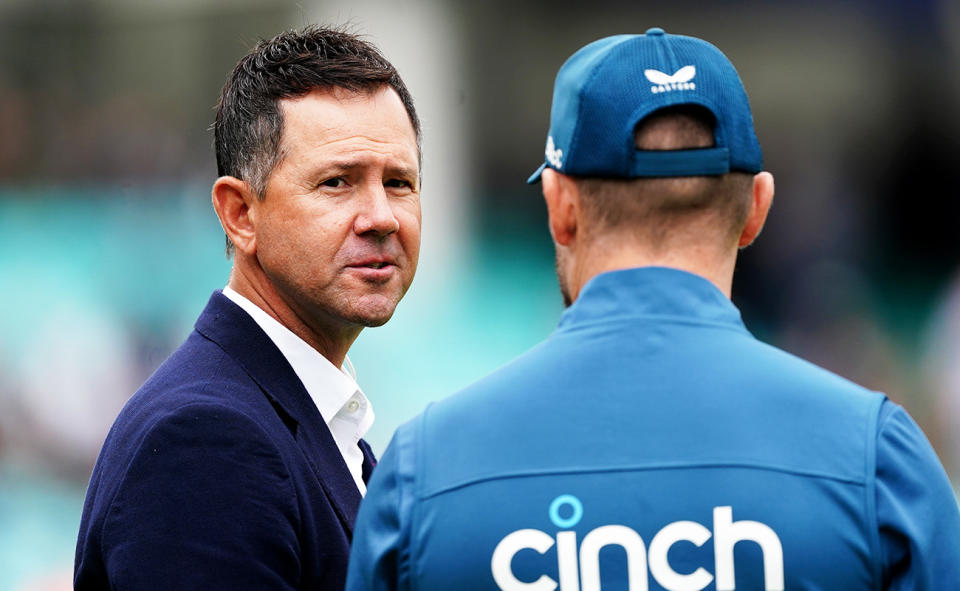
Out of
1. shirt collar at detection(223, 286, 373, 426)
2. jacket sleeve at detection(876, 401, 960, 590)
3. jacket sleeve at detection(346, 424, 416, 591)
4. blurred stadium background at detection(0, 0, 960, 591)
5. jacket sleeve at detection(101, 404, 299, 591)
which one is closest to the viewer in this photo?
jacket sleeve at detection(876, 401, 960, 590)

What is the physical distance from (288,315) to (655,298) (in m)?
0.91

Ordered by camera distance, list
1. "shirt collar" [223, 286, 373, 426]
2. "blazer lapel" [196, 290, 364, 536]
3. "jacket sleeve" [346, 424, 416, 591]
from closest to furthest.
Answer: "jacket sleeve" [346, 424, 416, 591], "blazer lapel" [196, 290, 364, 536], "shirt collar" [223, 286, 373, 426]

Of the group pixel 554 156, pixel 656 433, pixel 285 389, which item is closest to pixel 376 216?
pixel 285 389

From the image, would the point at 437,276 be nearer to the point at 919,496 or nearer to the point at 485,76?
the point at 485,76

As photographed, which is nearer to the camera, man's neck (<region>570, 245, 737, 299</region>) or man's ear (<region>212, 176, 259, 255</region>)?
man's neck (<region>570, 245, 737, 299</region>)

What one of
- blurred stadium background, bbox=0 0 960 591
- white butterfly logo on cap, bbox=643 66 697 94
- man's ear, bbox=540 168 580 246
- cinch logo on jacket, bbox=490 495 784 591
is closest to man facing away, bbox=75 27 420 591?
cinch logo on jacket, bbox=490 495 784 591

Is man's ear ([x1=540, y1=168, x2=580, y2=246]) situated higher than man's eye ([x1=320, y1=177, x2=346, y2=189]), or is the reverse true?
man's ear ([x1=540, y1=168, x2=580, y2=246])

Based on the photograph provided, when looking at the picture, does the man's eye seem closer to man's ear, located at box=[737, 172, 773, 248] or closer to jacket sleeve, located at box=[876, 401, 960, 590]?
man's ear, located at box=[737, 172, 773, 248]

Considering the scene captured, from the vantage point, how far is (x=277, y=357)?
2252mm

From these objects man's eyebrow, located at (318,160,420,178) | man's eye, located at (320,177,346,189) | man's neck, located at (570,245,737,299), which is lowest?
man's neck, located at (570,245,737,299)

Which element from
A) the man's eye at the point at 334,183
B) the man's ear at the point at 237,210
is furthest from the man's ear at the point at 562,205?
the man's ear at the point at 237,210

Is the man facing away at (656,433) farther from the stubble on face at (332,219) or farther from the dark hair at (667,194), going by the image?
the stubble on face at (332,219)

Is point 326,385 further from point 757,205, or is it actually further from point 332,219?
point 757,205

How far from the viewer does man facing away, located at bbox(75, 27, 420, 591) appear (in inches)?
74.7
